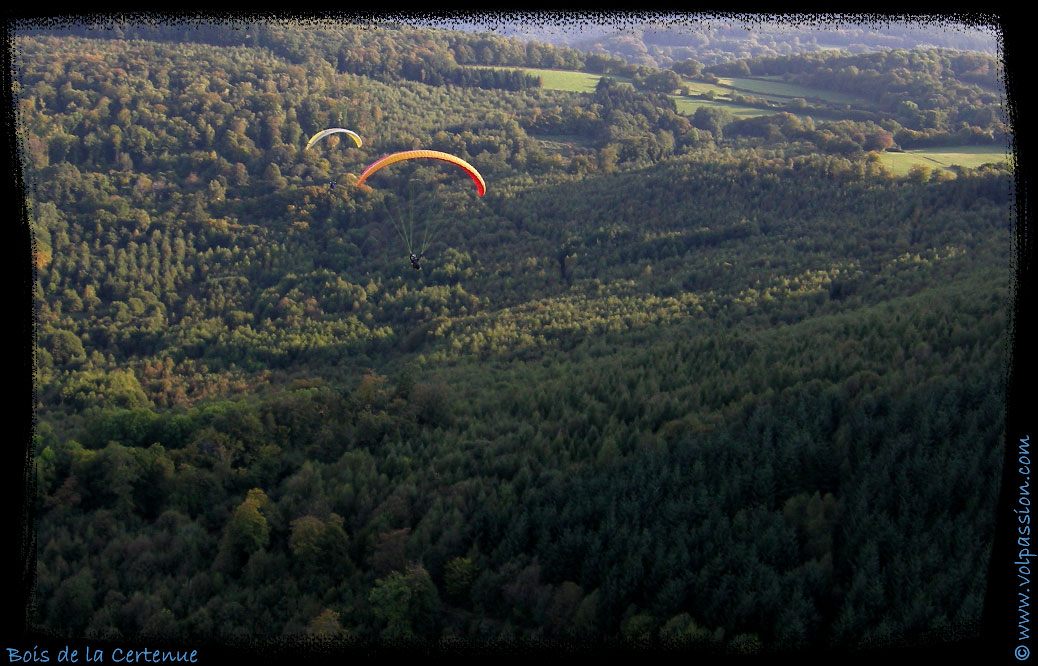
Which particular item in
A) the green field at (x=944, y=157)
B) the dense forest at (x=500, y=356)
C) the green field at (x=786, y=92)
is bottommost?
the dense forest at (x=500, y=356)

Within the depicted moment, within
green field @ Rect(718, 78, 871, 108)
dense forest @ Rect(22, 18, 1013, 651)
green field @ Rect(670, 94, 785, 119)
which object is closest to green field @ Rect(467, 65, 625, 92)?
dense forest @ Rect(22, 18, 1013, 651)

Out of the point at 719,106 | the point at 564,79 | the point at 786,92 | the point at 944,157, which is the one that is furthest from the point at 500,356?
the point at 564,79

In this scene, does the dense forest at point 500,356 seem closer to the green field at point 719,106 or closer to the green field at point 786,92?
the green field at point 719,106

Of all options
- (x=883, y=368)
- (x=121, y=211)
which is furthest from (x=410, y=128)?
(x=883, y=368)

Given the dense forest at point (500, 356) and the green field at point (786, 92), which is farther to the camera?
the green field at point (786, 92)

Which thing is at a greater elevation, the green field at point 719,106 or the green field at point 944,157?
the green field at point 719,106

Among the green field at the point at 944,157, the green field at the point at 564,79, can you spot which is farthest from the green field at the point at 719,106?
the green field at the point at 944,157
